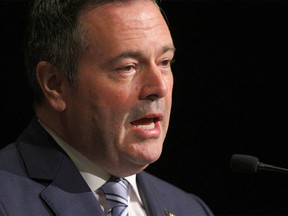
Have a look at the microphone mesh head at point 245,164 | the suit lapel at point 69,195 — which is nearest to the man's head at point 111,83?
the suit lapel at point 69,195

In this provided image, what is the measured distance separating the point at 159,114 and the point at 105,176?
313 mm

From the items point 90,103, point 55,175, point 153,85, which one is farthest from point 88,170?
point 153,85

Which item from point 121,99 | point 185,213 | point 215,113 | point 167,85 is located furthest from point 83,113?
point 215,113

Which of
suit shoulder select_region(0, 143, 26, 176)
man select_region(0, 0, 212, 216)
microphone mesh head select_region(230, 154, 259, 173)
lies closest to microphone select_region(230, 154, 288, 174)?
microphone mesh head select_region(230, 154, 259, 173)

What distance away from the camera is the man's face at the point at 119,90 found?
227 centimetres

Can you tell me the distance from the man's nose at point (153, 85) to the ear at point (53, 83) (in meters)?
0.30

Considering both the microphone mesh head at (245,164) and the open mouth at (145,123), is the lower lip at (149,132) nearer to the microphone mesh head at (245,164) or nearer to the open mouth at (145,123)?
the open mouth at (145,123)

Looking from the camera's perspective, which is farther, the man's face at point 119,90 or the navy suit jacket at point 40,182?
the man's face at point 119,90

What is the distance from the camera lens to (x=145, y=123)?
91.6 inches

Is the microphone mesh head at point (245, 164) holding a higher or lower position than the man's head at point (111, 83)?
lower

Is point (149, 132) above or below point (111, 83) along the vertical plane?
below

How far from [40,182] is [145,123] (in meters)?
0.43

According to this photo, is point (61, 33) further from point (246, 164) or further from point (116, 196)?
point (246, 164)

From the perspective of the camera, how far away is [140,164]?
2.33m
